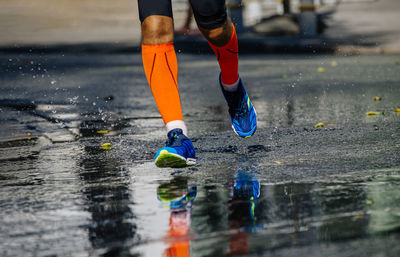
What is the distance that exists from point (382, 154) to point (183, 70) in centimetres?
680

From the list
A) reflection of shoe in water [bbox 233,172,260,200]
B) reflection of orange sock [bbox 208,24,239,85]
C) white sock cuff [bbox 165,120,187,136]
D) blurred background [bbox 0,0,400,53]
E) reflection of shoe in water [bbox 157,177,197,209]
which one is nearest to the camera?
reflection of shoe in water [bbox 157,177,197,209]

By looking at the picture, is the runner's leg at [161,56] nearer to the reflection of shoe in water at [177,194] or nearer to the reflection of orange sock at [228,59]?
the reflection of orange sock at [228,59]

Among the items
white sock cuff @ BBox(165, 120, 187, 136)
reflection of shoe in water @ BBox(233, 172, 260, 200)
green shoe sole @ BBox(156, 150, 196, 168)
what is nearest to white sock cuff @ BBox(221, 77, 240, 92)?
white sock cuff @ BBox(165, 120, 187, 136)

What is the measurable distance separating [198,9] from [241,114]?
3.43 ft

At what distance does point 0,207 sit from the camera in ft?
11.6

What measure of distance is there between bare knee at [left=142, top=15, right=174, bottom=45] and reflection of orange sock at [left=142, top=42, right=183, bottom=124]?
3 centimetres

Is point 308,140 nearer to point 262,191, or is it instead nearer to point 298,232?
point 262,191

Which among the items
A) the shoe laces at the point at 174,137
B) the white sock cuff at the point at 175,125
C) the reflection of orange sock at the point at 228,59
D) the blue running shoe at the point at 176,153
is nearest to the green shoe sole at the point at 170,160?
the blue running shoe at the point at 176,153

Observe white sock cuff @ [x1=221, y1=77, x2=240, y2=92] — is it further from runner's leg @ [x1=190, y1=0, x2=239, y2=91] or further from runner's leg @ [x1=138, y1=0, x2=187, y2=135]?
runner's leg @ [x1=138, y1=0, x2=187, y2=135]

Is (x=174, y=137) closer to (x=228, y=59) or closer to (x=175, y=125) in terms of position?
(x=175, y=125)

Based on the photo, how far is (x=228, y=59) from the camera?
495 centimetres

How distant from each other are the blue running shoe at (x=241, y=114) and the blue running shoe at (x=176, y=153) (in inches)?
31.5

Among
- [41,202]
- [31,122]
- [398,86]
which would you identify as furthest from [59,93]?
[41,202]

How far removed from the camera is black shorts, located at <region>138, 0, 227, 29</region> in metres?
4.25
